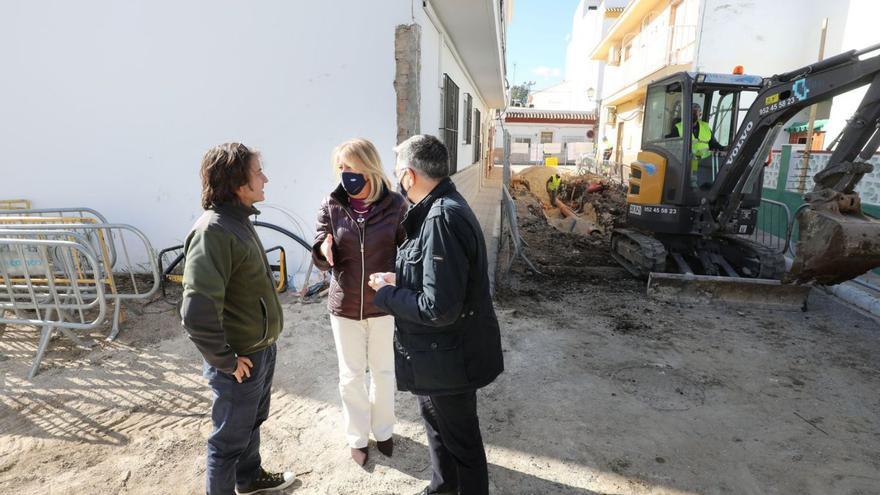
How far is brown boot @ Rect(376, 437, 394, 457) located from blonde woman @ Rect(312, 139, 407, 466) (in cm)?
13

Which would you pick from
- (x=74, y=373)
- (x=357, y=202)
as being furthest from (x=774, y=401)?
(x=74, y=373)

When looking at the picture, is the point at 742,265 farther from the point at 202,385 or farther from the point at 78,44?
the point at 78,44

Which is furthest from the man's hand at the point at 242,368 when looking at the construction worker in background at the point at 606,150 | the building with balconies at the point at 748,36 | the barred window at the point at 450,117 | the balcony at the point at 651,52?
the construction worker in background at the point at 606,150

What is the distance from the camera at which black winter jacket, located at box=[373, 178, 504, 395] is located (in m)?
1.87

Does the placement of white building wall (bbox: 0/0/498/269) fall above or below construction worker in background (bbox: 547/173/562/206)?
above

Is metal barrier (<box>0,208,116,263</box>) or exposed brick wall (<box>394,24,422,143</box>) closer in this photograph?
exposed brick wall (<box>394,24,422,143</box>)

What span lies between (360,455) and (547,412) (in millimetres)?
1402

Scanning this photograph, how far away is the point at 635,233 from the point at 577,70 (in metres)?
43.1

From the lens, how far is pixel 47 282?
434cm

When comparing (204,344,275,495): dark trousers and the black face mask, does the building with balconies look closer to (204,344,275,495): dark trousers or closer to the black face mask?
the black face mask

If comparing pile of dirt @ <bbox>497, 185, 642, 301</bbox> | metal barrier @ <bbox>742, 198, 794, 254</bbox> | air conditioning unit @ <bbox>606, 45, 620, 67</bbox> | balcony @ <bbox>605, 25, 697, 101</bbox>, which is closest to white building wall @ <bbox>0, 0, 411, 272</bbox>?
pile of dirt @ <bbox>497, 185, 642, 301</bbox>

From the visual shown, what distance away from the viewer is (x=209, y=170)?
1.98 m

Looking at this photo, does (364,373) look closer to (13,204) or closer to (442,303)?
(442,303)

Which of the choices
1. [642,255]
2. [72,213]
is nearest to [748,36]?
[642,255]
